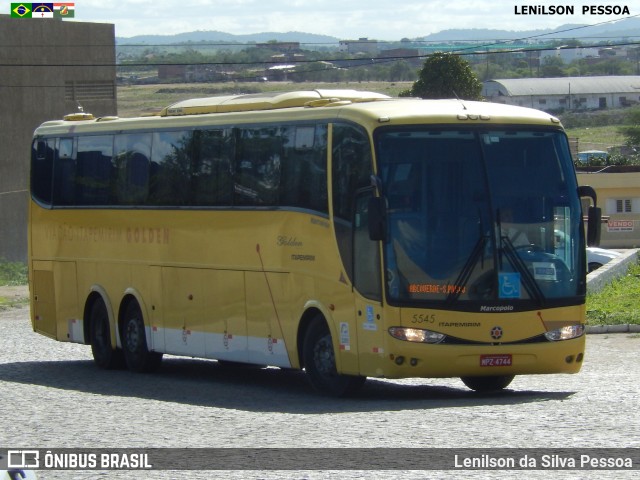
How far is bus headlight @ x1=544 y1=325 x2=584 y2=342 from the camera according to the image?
15008 millimetres

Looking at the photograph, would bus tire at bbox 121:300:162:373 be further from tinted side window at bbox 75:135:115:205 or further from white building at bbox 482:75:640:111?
white building at bbox 482:75:640:111

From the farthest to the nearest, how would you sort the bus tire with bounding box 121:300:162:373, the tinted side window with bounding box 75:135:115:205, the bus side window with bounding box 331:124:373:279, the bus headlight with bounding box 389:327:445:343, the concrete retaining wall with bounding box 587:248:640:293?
the concrete retaining wall with bounding box 587:248:640:293
the tinted side window with bounding box 75:135:115:205
the bus tire with bounding box 121:300:162:373
the bus side window with bounding box 331:124:373:279
the bus headlight with bounding box 389:327:445:343

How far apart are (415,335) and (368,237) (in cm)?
122

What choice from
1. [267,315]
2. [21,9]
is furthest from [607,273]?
[21,9]

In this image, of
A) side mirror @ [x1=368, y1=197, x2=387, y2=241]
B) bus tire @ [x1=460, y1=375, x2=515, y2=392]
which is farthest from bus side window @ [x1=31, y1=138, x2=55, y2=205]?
side mirror @ [x1=368, y1=197, x2=387, y2=241]

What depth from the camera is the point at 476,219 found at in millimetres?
14711

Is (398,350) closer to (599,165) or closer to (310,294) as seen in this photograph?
(310,294)

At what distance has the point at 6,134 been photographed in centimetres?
5319

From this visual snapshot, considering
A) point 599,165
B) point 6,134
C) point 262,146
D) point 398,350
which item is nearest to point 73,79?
point 6,134

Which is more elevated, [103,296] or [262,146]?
[262,146]

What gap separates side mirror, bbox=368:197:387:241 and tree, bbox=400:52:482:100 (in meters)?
48.9

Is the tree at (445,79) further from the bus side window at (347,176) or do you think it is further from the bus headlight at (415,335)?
the bus headlight at (415,335)

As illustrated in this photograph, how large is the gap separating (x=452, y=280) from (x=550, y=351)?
1464 mm

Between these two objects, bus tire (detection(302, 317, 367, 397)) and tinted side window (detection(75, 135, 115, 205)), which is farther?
tinted side window (detection(75, 135, 115, 205))
